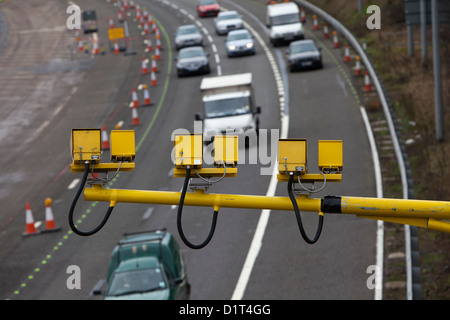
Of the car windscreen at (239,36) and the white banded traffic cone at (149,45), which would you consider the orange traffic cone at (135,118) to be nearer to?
the car windscreen at (239,36)

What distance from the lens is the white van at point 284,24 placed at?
2039 inches

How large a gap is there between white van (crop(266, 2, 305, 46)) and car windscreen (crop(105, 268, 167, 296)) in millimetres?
34400

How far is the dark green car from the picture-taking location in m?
18.5

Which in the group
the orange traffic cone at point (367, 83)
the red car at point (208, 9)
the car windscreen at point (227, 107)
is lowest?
the car windscreen at point (227, 107)

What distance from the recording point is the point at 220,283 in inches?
855

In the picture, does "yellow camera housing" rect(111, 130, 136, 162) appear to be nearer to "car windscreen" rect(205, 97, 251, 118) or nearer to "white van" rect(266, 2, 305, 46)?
"car windscreen" rect(205, 97, 251, 118)

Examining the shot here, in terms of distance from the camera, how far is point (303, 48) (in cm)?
4512

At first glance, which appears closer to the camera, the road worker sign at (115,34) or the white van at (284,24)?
the white van at (284,24)

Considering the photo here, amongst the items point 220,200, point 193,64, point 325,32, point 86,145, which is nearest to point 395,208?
point 220,200

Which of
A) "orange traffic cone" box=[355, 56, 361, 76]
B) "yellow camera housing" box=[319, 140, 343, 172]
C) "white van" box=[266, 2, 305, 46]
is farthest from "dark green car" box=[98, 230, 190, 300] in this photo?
"white van" box=[266, 2, 305, 46]

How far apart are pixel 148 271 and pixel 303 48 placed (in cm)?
2774

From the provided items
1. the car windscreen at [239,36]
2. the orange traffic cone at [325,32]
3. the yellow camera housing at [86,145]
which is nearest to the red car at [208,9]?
the car windscreen at [239,36]
